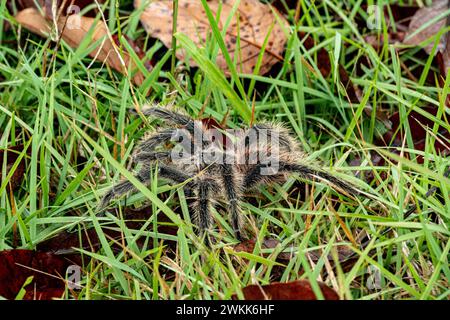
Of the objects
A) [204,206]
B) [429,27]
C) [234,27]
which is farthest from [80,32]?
[429,27]

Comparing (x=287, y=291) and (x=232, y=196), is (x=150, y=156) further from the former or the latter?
(x=287, y=291)

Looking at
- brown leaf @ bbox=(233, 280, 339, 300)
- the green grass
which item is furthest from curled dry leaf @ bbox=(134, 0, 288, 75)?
brown leaf @ bbox=(233, 280, 339, 300)

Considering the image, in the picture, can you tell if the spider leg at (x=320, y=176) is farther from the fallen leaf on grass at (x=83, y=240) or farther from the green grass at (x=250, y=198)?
the fallen leaf on grass at (x=83, y=240)

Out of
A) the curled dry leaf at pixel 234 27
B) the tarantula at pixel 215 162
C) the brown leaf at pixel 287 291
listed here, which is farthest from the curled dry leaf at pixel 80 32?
the brown leaf at pixel 287 291
